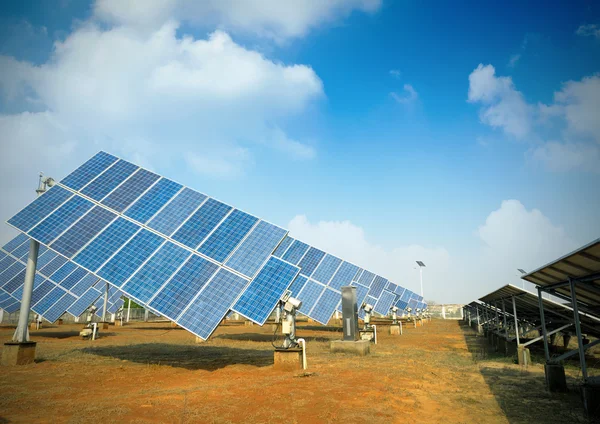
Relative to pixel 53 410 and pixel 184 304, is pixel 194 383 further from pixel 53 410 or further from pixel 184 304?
pixel 53 410

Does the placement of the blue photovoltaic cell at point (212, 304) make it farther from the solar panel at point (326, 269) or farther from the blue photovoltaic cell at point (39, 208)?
the solar panel at point (326, 269)

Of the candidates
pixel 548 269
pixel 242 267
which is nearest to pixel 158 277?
pixel 242 267

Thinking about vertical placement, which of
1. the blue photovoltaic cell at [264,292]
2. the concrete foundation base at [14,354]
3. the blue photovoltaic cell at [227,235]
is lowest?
the concrete foundation base at [14,354]

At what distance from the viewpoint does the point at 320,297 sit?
2730 centimetres

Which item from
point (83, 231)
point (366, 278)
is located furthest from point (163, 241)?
point (366, 278)

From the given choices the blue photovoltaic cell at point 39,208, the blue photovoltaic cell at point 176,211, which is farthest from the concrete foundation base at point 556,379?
the blue photovoltaic cell at point 39,208

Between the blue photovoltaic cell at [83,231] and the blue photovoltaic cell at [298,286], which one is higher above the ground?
the blue photovoltaic cell at [83,231]

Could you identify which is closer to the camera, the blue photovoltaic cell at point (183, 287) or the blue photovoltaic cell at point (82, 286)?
the blue photovoltaic cell at point (183, 287)

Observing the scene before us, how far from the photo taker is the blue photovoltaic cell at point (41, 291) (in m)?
26.6

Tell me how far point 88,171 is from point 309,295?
55.2ft

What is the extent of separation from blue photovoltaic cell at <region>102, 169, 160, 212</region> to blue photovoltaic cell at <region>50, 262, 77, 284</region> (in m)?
17.2

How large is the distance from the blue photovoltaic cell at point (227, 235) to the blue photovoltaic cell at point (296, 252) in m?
15.5

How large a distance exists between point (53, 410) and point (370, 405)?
7092 millimetres

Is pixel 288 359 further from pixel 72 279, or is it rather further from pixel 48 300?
pixel 72 279
